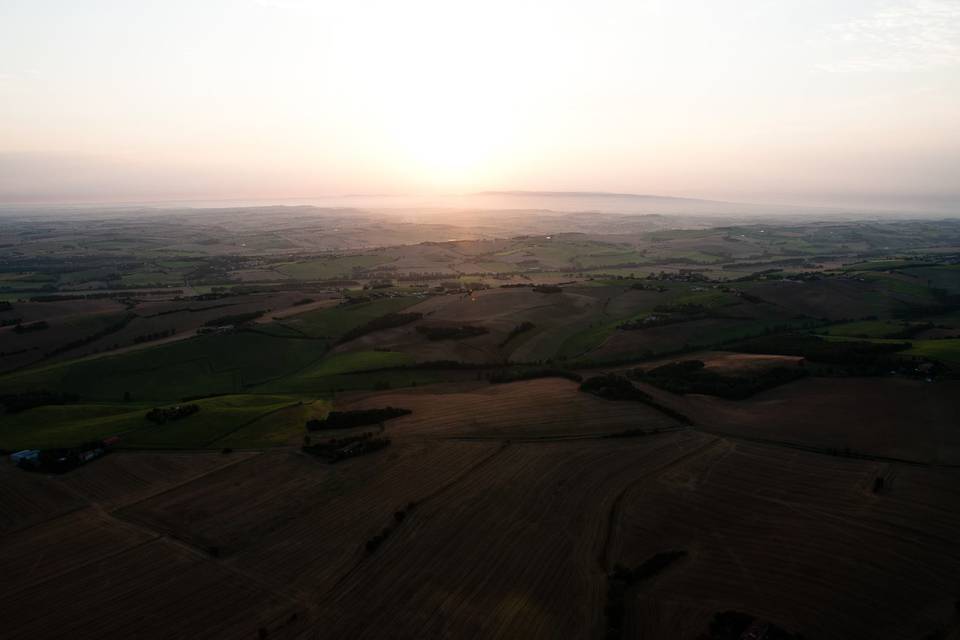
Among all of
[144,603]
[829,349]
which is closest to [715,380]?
[829,349]

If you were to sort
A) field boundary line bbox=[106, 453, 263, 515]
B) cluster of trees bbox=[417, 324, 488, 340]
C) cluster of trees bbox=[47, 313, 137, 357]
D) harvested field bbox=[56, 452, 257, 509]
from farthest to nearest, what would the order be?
cluster of trees bbox=[47, 313, 137, 357] < cluster of trees bbox=[417, 324, 488, 340] < harvested field bbox=[56, 452, 257, 509] < field boundary line bbox=[106, 453, 263, 515]

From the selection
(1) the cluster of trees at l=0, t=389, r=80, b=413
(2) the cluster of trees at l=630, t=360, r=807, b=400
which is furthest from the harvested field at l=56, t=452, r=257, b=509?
(2) the cluster of trees at l=630, t=360, r=807, b=400

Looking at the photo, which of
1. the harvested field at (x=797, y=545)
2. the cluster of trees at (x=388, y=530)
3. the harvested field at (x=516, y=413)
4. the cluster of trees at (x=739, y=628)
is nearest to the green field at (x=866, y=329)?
the harvested field at (x=797, y=545)

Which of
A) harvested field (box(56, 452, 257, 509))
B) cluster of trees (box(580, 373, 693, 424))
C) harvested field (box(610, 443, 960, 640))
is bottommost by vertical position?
harvested field (box(56, 452, 257, 509))

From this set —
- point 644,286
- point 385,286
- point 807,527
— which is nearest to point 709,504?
point 807,527

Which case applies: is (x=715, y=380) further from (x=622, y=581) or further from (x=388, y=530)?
(x=388, y=530)

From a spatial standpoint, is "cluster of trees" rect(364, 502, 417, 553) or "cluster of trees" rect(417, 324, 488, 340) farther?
"cluster of trees" rect(417, 324, 488, 340)

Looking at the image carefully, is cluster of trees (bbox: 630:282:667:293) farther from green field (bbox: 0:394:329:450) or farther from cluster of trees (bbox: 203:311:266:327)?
green field (bbox: 0:394:329:450)
